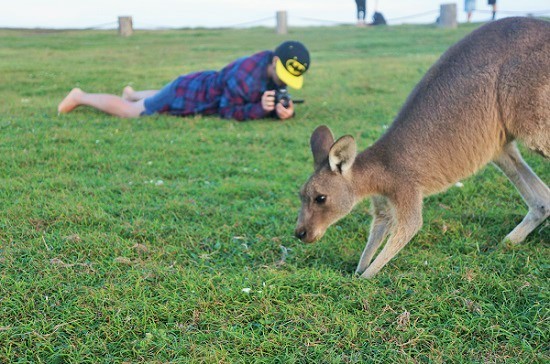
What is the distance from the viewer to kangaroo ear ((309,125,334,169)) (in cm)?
338

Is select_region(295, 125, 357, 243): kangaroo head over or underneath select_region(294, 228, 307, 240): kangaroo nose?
over

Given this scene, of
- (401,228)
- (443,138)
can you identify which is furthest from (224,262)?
(443,138)

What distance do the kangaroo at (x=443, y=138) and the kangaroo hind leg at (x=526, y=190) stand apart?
0.08m

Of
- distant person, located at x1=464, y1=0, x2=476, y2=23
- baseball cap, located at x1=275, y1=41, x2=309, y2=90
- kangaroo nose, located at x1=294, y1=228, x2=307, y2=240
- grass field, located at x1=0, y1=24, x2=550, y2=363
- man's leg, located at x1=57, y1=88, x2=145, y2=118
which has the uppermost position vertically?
distant person, located at x1=464, y1=0, x2=476, y2=23

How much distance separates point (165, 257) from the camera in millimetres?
3318

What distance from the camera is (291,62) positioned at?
6.51m

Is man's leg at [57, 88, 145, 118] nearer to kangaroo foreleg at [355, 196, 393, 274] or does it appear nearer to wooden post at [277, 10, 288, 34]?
kangaroo foreleg at [355, 196, 393, 274]

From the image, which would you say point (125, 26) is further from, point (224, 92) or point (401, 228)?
point (401, 228)

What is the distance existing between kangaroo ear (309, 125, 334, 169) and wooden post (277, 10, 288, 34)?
19227mm

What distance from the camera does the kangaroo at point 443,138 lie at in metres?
3.17

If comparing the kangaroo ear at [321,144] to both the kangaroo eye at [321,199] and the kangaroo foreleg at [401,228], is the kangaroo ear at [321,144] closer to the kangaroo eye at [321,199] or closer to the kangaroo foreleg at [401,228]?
the kangaroo eye at [321,199]

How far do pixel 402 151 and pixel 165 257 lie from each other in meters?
1.44

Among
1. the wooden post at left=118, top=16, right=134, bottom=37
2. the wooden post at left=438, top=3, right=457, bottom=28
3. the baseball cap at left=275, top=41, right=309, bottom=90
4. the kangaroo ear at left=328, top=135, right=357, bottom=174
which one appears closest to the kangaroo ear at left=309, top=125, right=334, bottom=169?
the kangaroo ear at left=328, top=135, right=357, bottom=174

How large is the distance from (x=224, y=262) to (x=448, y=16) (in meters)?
19.6
